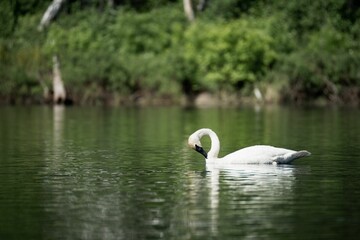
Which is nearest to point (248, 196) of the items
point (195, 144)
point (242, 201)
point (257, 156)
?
point (242, 201)

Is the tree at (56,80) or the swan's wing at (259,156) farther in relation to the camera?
the tree at (56,80)

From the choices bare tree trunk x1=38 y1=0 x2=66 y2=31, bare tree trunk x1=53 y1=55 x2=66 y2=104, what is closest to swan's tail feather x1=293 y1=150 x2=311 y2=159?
bare tree trunk x1=53 y1=55 x2=66 y2=104

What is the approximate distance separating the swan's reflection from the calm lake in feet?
0.05

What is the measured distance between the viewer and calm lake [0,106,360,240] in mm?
15461

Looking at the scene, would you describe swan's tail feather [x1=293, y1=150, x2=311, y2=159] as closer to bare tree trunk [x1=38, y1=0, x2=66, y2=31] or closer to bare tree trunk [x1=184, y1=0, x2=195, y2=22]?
bare tree trunk [x1=184, y1=0, x2=195, y2=22]

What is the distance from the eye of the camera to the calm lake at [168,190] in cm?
1546

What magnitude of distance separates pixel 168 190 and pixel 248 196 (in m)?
1.63

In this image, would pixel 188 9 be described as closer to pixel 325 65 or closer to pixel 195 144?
pixel 325 65

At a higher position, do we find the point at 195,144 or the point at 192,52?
the point at 192,52

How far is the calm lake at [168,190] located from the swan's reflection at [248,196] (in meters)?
0.01

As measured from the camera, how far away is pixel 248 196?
1867 centimetres

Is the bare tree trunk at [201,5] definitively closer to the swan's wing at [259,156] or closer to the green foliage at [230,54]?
the green foliage at [230,54]

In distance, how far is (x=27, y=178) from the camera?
870 inches

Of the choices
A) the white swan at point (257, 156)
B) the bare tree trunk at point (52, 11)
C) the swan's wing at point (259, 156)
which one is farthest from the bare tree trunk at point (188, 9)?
the swan's wing at point (259, 156)
